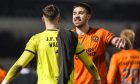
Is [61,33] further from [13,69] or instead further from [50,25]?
[13,69]

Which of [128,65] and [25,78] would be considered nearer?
[128,65]

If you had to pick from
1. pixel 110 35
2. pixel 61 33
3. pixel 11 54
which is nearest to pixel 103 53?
pixel 110 35

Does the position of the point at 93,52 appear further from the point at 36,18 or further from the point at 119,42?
the point at 36,18

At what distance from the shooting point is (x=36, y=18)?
51.6ft

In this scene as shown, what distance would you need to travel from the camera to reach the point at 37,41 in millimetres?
7074

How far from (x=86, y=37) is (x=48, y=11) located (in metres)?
1.45

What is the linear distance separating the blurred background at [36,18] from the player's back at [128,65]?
4813mm

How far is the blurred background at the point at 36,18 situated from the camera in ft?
50.5

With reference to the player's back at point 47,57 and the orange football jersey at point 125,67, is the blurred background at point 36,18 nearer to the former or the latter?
the orange football jersey at point 125,67

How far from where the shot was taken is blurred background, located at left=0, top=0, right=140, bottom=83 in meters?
15.4

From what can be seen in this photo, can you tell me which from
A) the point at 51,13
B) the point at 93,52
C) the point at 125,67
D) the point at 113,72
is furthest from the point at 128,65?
the point at 51,13

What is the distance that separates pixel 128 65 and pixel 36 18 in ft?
18.7

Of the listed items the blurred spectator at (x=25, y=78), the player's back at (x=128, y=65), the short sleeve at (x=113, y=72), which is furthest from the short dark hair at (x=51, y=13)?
the blurred spectator at (x=25, y=78)

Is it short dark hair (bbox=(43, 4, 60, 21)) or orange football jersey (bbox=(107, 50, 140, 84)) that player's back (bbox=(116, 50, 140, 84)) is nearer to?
orange football jersey (bbox=(107, 50, 140, 84))
